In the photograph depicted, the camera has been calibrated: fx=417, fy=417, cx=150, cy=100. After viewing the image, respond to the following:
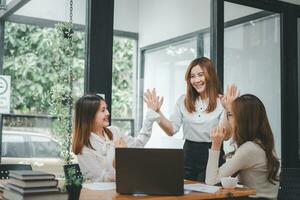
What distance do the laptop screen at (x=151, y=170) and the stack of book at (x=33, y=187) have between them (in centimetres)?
→ 34

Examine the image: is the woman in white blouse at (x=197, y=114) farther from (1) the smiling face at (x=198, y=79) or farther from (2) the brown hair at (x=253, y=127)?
(2) the brown hair at (x=253, y=127)

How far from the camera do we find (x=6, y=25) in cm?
298

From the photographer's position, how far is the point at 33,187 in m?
1.78

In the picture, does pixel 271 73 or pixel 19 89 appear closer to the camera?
pixel 19 89

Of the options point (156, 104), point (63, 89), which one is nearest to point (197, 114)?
point (156, 104)

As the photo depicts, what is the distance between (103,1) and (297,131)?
105 inches

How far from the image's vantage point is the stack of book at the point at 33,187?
69.4 inches

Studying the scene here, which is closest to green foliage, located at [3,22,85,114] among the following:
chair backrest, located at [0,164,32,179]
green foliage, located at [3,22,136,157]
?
green foliage, located at [3,22,136,157]

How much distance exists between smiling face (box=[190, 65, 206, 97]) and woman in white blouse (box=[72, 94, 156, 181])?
71 cm

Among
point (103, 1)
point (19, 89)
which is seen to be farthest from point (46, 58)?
point (103, 1)

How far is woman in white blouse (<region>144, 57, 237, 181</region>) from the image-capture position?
3.00 metres

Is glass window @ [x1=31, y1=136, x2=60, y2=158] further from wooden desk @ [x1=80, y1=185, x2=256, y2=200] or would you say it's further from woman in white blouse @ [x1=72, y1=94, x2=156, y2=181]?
wooden desk @ [x1=80, y1=185, x2=256, y2=200]

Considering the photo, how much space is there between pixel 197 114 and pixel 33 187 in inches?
62.2

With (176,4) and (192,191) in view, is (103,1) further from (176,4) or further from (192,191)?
(192,191)
